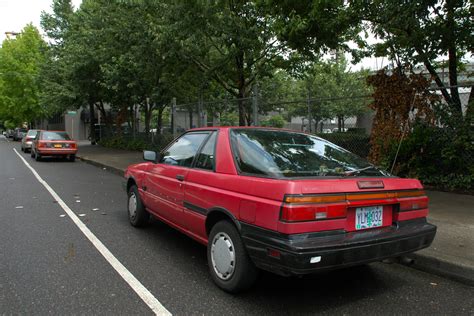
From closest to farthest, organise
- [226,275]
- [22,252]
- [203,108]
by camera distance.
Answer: [226,275], [22,252], [203,108]

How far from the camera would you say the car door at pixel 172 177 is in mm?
4551

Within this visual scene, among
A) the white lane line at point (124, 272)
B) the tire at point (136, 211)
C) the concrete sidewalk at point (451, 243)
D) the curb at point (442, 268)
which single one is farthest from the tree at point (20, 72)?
the curb at point (442, 268)

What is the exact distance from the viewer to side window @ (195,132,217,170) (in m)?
4.16

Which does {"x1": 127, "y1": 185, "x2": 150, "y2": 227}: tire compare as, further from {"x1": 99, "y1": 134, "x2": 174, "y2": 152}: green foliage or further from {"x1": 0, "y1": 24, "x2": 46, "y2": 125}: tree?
{"x1": 0, "y1": 24, "x2": 46, "y2": 125}: tree

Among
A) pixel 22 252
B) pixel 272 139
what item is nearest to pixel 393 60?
pixel 272 139

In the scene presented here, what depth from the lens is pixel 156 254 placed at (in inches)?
187

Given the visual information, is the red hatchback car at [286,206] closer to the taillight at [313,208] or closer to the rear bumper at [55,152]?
the taillight at [313,208]

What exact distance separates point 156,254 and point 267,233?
2.06 meters

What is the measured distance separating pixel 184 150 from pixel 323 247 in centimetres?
237

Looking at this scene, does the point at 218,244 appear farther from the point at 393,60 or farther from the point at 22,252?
the point at 393,60

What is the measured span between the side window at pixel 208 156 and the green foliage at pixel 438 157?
5.43m

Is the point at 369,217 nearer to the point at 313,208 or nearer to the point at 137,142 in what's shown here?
the point at 313,208

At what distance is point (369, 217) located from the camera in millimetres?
3426

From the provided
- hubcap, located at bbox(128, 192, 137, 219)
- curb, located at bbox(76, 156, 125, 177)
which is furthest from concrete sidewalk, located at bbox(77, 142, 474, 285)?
curb, located at bbox(76, 156, 125, 177)
